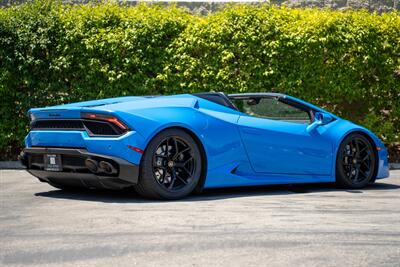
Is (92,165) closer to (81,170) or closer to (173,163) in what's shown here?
(81,170)

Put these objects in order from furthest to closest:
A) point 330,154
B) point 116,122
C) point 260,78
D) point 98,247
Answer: point 260,78 → point 330,154 → point 116,122 → point 98,247

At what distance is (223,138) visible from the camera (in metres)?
8.08

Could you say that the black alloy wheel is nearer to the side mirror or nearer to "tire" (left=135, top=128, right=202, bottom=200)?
"tire" (left=135, top=128, right=202, bottom=200)

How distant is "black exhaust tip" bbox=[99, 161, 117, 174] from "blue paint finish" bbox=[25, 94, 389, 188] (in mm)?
98

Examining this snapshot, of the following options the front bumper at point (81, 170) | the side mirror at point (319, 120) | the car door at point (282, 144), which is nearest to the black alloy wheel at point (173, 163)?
the front bumper at point (81, 170)

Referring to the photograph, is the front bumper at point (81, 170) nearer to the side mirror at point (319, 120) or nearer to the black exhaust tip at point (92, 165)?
the black exhaust tip at point (92, 165)

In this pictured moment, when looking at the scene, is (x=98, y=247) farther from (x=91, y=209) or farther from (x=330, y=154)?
(x=330, y=154)

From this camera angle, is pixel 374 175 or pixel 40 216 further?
pixel 374 175

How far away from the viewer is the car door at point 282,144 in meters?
8.34

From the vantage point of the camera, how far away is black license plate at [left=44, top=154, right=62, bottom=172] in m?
7.73

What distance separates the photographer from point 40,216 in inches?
260

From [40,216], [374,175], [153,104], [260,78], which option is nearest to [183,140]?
[153,104]

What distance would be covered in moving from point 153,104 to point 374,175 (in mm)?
3264

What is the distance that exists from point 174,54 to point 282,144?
4820mm
